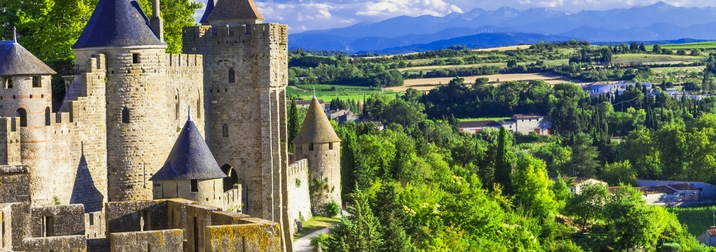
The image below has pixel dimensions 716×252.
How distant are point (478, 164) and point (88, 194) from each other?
58.9 m

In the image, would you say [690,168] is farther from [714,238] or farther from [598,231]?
[598,231]

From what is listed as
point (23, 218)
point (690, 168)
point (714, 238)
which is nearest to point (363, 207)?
point (23, 218)

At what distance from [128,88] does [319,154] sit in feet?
63.0

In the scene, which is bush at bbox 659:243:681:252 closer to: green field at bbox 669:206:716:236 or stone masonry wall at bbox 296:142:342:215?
green field at bbox 669:206:716:236

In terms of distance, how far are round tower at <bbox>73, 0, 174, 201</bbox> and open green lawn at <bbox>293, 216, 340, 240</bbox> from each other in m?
12.1

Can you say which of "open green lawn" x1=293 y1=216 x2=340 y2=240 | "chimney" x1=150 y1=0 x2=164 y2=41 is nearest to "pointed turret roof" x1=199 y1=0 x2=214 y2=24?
"chimney" x1=150 y1=0 x2=164 y2=41

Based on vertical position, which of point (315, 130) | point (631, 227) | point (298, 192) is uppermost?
point (315, 130)

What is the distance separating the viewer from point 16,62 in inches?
1332

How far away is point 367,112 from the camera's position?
16888cm

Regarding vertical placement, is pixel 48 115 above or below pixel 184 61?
below

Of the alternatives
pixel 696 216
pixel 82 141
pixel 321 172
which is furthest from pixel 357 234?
pixel 696 216

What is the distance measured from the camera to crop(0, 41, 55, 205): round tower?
33.8 m

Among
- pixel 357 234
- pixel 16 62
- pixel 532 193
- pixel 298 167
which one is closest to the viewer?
pixel 16 62

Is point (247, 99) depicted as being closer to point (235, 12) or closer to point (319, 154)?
point (235, 12)
